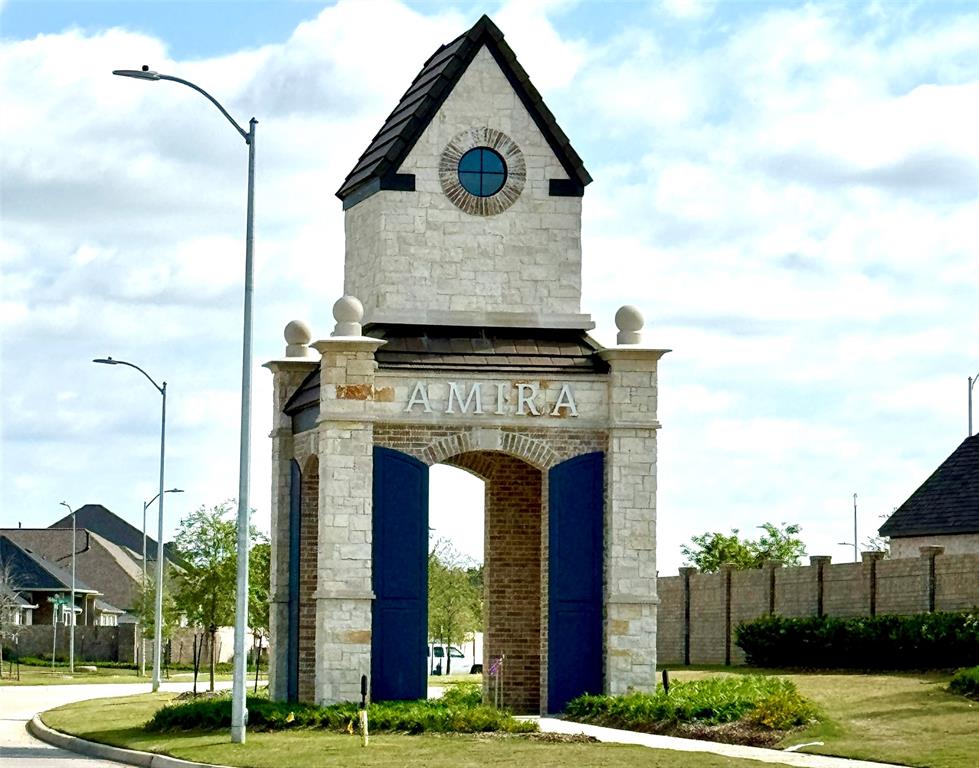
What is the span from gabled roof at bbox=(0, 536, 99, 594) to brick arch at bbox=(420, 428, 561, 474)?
6235cm

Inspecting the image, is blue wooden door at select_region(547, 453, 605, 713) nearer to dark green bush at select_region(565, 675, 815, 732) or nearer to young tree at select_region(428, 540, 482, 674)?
Answer: dark green bush at select_region(565, 675, 815, 732)

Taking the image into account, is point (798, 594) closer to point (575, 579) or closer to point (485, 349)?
point (575, 579)

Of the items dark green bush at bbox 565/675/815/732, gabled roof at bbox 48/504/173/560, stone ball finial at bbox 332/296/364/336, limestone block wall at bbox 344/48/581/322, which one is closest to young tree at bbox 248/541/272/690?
limestone block wall at bbox 344/48/581/322

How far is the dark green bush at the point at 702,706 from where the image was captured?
2838 cm

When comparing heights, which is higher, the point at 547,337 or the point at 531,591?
the point at 547,337

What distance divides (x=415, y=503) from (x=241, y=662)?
5.47m

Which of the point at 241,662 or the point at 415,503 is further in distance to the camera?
the point at 415,503

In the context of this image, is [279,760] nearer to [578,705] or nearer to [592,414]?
[578,705]

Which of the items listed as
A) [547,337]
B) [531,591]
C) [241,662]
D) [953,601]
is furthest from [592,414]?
[953,601]

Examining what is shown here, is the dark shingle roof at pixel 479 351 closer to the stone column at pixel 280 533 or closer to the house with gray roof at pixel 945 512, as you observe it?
the stone column at pixel 280 533

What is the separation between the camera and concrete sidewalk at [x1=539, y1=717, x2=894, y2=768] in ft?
80.0

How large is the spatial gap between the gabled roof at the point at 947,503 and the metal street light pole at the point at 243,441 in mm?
25507

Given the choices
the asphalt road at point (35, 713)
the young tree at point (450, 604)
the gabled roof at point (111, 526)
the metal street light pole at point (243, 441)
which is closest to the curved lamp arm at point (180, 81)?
the metal street light pole at point (243, 441)

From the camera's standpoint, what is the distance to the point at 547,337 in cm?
3422
